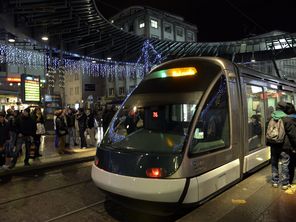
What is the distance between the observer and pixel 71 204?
630cm

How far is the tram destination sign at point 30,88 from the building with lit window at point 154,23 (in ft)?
141

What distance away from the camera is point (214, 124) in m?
5.70

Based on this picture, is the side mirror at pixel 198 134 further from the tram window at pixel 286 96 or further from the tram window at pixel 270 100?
the tram window at pixel 286 96

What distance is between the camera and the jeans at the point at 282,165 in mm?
6289

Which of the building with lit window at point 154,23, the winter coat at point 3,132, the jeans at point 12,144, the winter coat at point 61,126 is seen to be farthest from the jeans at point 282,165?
the building with lit window at point 154,23

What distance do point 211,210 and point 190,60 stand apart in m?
2.74

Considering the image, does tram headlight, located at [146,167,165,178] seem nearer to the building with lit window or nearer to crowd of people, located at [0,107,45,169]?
crowd of people, located at [0,107,45,169]

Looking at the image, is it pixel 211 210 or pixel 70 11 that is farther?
pixel 70 11

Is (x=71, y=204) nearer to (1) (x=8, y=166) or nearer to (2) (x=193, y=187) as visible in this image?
(2) (x=193, y=187)

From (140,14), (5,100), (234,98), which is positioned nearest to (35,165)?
(234,98)

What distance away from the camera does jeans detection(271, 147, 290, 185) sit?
248 inches

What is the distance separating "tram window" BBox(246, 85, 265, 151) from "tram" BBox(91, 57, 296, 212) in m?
0.22

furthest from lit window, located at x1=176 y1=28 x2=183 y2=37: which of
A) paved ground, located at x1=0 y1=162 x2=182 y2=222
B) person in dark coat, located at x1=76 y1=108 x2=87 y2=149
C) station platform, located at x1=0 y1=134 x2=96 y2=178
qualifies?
paved ground, located at x1=0 y1=162 x2=182 y2=222

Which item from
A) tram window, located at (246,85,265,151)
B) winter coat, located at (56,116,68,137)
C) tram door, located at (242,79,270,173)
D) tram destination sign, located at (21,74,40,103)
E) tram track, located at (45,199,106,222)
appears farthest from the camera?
tram destination sign, located at (21,74,40,103)
